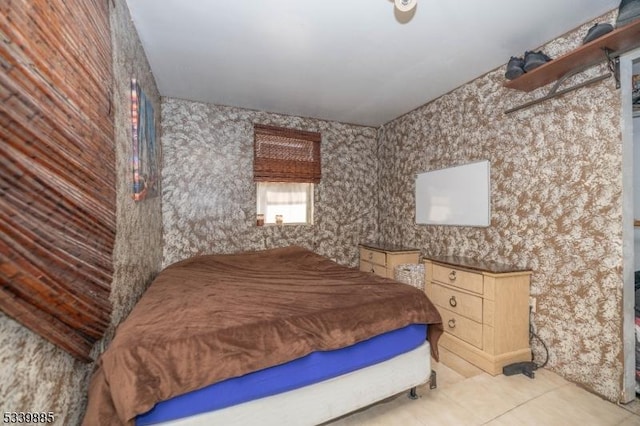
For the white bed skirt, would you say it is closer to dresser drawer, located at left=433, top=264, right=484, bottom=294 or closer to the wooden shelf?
dresser drawer, located at left=433, top=264, right=484, bottom=294

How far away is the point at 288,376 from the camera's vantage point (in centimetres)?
136

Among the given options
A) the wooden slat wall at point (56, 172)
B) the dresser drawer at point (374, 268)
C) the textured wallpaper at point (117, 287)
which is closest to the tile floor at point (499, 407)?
the textured wallpaper at point (117, 287)

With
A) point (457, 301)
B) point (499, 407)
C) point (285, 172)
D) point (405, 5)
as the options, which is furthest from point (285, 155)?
point (499, 407)

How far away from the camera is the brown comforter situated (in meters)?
1.09

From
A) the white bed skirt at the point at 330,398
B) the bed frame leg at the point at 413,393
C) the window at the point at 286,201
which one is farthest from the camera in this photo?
the window at the point at 286,201

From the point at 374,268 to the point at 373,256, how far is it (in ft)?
0.52

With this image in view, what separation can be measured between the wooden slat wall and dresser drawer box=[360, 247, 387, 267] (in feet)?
9.36

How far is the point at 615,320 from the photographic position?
1761mm

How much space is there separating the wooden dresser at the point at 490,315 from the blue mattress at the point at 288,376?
759mm

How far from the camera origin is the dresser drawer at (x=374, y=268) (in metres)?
3.52

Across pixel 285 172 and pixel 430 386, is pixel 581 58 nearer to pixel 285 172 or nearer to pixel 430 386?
pixel 430 386

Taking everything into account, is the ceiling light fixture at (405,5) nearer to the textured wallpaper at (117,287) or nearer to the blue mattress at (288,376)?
the textured wallpaper at (117,287)

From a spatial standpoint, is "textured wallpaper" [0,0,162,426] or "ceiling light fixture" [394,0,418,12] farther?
"ceiling light fixture" [394,0,418,12]

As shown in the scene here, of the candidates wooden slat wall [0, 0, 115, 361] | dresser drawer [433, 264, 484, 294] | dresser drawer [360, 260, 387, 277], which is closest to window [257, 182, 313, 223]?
dresser drawer [360, 260, 387, 277]
